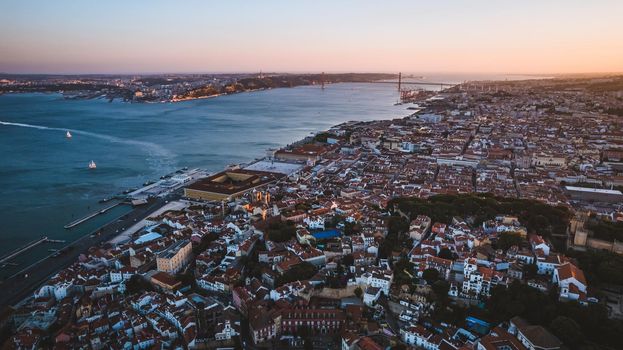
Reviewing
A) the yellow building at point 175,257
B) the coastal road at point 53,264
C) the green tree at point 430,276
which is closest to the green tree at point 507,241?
the green tree at point 430,276

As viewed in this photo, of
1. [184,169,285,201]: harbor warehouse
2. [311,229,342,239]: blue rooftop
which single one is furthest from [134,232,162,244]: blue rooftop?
[311,229,342,239]: blue rooftop

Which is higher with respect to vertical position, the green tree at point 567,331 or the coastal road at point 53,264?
the green tree at point 567,331

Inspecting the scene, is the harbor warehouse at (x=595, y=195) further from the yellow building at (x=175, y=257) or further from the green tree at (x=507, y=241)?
the yellow building at (x=175, y=257)

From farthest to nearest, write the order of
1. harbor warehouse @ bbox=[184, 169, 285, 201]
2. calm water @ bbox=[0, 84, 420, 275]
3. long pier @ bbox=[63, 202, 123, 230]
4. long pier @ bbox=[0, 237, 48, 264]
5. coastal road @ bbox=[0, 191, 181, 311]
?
harbor warehouse @ bbox=[184, 169, 285, 201], calm water @ bbox=[0, 84, 420, 275], long pier @ bbox=[63, 202, 123, 230], long pier @ bbox=[0, 237, 48, 264], coastal road @ bbox=[0, 191, 181, 311]

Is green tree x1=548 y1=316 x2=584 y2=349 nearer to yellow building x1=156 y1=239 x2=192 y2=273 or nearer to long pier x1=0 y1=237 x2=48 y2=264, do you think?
yellow building x1=156 y1=239 x2=192 y2=273

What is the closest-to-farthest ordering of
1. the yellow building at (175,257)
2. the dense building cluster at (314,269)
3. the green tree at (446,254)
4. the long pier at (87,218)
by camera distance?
1. the dense building cluster at (314,269)
2. the green tree at (446,254)
3. the yellow building at (175,257)
4. the long pier at (87,218)

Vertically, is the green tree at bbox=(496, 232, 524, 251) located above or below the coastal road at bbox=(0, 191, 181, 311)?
above

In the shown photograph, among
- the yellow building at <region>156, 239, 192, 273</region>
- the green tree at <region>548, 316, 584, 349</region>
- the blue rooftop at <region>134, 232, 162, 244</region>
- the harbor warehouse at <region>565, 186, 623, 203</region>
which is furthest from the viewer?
the harbor warehouse at <region>565, 186, 623, 203</region>

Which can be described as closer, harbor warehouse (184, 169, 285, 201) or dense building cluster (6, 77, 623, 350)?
dense building cluster (6, 77, 623, 350)
